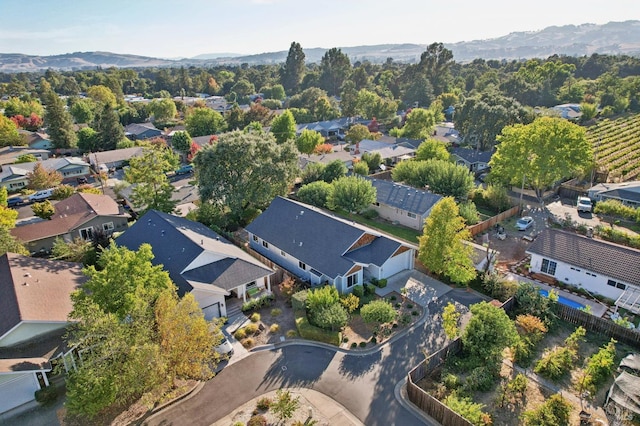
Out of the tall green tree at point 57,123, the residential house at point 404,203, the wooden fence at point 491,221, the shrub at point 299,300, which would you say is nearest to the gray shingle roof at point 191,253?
the shrub at point 299,300

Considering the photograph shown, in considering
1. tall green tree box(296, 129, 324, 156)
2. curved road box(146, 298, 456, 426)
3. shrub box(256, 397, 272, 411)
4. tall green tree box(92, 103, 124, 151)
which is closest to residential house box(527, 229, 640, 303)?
curved road box(146, 298, 456, 426)

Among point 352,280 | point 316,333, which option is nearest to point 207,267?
point 316,333

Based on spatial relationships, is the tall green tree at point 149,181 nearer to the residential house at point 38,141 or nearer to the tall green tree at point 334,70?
the residential house at point 38,141

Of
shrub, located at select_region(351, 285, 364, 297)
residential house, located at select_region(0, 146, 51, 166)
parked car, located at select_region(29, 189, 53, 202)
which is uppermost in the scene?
residential house, located at select_region(0, 146, 51, 166)

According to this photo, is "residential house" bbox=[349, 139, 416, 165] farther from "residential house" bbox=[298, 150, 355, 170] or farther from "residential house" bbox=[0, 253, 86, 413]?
"residential house" bbox=[0, 253, 86, 413]

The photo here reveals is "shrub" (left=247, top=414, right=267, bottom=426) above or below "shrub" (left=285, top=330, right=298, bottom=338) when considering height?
above
